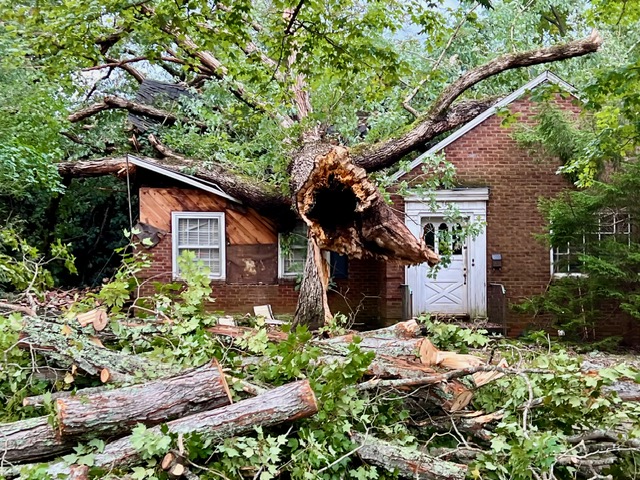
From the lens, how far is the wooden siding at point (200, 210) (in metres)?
11.8

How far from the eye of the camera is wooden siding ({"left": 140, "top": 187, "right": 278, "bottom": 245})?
11.8 m

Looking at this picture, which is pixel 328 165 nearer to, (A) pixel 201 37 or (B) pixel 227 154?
(A) pixel 201 37

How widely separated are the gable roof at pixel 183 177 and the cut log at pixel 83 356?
7383mm

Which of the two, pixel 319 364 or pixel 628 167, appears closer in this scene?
pixel 319 364

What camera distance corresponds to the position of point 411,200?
1136 centimetres

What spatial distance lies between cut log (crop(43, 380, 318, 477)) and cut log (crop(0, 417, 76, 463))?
15 centimetres

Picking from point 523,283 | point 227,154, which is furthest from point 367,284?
point 227,154

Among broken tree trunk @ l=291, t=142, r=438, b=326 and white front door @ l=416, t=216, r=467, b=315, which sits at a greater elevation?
broken tree trunk @ l=291, t=142, r=438, b=326

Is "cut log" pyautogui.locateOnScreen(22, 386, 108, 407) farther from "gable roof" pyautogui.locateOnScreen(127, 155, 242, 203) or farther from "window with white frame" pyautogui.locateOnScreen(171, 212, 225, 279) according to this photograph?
"window with white frame" pyautogui.locateOnScreen(171, 212, 225, 279)

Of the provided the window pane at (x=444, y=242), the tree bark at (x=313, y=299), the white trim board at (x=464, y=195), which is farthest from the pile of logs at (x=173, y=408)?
the white trim board at (x=464, y=195)

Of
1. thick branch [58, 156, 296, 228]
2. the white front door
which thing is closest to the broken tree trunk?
thick branch [58, 156, 296, 228]

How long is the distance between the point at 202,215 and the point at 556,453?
31.9 feet

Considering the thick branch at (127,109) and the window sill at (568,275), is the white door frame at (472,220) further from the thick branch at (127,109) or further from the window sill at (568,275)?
the thick branch at (127,109)

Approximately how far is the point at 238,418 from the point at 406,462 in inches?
44.1
